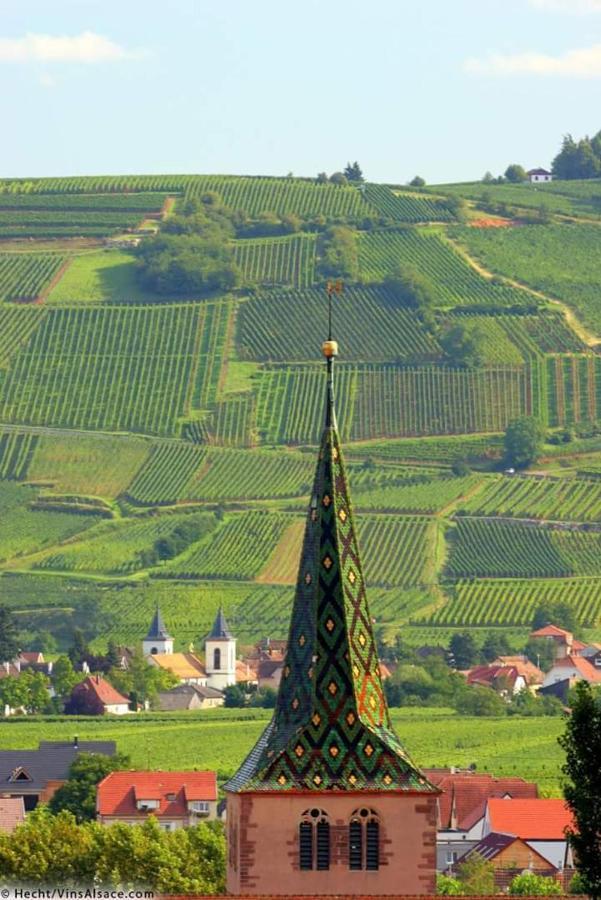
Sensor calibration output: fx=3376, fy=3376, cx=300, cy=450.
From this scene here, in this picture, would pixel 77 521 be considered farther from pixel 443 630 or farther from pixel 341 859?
pixel 341 859

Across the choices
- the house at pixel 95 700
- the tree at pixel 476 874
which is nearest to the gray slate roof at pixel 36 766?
the tree at pixel 476 874

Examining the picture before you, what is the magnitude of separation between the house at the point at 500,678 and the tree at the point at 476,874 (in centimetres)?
6689

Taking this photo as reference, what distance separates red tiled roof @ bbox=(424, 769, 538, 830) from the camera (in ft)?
318

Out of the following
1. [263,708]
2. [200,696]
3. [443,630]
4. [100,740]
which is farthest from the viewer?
[443,630]

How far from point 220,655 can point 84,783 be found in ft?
212

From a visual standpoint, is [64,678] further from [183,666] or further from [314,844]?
[314,844]

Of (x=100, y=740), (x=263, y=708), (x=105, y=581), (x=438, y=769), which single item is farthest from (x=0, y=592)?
(x=438, y=769)

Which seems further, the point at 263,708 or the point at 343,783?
the point at 263,708

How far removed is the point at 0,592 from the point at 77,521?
40.1ft

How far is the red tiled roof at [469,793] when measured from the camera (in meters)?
97.0

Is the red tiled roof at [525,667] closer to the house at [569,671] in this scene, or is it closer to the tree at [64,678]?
the house at [569,671]

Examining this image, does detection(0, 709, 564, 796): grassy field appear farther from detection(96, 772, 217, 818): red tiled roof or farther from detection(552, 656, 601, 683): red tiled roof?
detection(552, 656, 601, 683): red tiled roof

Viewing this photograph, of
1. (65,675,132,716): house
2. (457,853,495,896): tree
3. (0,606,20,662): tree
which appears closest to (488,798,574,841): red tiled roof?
(457,853,495,896): tree

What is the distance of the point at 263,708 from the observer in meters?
144
